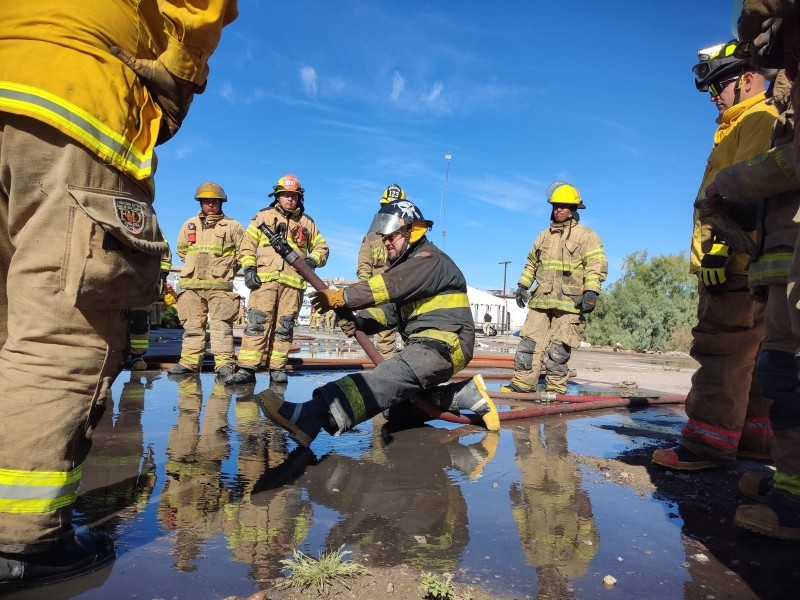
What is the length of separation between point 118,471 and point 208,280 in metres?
4.36

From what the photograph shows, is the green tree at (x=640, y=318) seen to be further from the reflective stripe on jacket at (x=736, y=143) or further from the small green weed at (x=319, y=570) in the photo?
the small green weed at (x=319, y=570)

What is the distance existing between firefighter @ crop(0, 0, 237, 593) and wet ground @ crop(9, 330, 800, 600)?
27 cm

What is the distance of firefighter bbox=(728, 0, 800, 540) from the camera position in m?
2.19

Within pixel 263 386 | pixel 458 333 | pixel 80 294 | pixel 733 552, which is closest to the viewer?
pixel 80 294

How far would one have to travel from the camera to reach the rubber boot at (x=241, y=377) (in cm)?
602

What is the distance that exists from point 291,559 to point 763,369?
2.08 m

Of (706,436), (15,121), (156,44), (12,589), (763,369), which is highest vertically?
(156,44)

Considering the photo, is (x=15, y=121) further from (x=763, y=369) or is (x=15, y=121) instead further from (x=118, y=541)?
(x=763, y=369)

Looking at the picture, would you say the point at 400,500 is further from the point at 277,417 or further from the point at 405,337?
the point at 405,337

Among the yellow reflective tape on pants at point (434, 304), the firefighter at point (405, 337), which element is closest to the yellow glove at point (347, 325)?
→ the firefighter at point (405, 337)

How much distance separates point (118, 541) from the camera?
1959mm

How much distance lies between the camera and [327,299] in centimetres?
365

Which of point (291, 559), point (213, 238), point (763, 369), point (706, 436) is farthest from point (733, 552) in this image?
point (213, 238)

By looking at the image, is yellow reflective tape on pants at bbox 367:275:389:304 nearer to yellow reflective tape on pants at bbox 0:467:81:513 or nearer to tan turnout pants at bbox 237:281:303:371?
yellow reflective tape on pants at bbox 0:467:81:513
